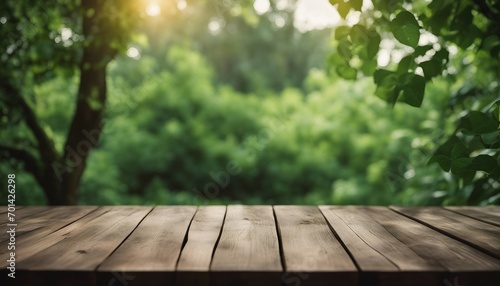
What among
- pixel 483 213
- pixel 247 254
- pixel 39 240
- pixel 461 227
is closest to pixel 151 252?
pixel 247 254

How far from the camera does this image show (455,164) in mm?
1530

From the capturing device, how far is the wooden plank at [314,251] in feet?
3.80

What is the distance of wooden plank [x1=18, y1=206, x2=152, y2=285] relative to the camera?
3.84 feet

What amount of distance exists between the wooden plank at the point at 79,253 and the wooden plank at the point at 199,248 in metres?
0.21

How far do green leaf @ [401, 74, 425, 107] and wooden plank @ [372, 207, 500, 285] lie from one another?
0.46 meters

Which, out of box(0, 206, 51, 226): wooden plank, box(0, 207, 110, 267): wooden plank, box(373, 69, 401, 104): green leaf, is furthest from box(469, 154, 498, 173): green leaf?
box(0, 206, 51, 226): wooden plank

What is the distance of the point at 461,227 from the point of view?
5.61 feet

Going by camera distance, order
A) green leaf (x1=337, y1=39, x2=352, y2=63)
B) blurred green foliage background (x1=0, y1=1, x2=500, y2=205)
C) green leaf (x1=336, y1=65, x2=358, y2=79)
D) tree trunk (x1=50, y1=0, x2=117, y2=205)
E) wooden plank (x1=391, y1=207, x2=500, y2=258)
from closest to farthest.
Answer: wooden plank (x1=391, y1=207, x2=500, y2=258), green leaf (x1=337, y1=39, x2=352, y2=63), green leaf (x1=336, y1=65, x2=358, y2=79), tree trunk (x1=50, y1=0, x2=117, y2=205), blurred green foliage background (x1=0, y1=1, x2=500, y2=205)

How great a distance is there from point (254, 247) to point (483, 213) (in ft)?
3.85

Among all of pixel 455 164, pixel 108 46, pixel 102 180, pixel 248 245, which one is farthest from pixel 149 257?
pixel 102 180

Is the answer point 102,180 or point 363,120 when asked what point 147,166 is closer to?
point 102,180

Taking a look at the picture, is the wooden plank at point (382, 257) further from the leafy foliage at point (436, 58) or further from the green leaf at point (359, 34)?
the green leaf at point (359, 34)

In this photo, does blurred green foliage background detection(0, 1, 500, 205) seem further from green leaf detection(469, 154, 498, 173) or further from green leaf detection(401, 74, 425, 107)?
green leaf detection(469, 154, 498, 173)
